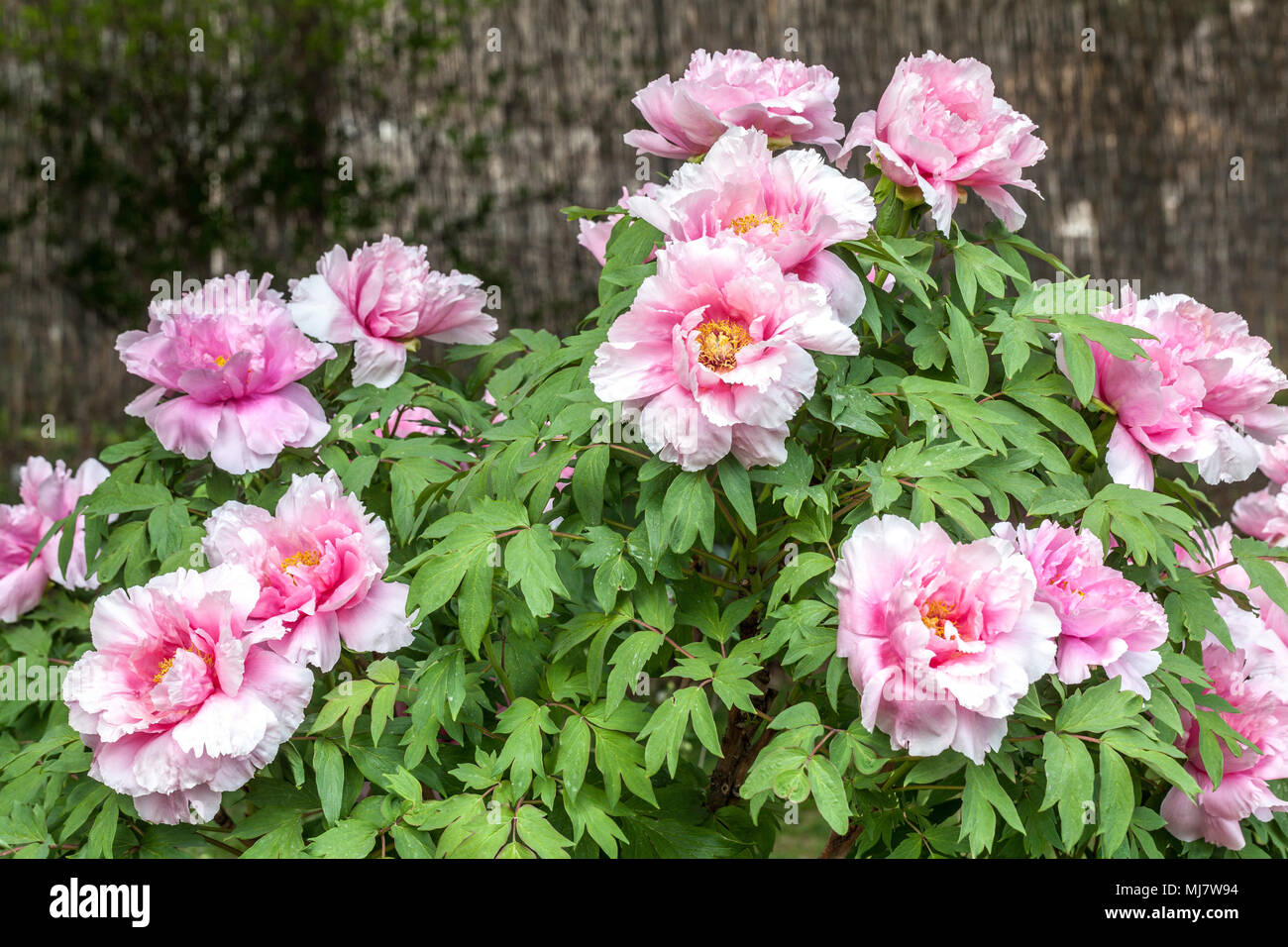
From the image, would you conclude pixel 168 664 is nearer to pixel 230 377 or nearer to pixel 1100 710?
pixel 230 377

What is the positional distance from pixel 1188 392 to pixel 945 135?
0.28 m

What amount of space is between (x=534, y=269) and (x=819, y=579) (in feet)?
9.63

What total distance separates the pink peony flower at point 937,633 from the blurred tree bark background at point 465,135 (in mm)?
2883

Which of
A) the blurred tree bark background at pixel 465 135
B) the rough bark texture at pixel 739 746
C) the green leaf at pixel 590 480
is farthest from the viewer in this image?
the blurred tree bark background at pixel 465 135

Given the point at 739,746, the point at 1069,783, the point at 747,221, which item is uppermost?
the point at 747,221

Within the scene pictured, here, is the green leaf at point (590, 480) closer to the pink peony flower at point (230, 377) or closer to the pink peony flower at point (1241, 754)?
the pink peony flower at point (230, 377)

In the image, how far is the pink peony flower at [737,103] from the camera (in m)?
0.99

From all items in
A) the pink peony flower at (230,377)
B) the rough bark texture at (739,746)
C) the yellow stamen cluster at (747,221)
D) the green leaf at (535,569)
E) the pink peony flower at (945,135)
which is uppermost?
the pink peony flower at (945,135)

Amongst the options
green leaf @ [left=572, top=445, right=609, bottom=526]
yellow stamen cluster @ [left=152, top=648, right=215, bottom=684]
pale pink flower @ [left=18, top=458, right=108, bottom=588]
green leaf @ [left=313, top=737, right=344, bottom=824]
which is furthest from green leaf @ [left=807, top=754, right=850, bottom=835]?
pale pink flower @ [left=18, top=458, right=108, bottom=588]

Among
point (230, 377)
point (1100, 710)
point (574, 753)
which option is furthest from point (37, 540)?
point (1100, 710)

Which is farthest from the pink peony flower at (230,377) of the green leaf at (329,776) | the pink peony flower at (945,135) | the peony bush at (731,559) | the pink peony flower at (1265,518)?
the pink peony flower at (1265,518)

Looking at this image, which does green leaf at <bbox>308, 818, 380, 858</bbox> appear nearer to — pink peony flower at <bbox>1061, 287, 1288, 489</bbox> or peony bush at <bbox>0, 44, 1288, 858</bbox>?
peony bush at <bbox>0, 44, 1288, 858</bbox>

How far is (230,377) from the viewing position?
107 centimetres

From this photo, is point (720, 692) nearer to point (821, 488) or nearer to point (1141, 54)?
point (821, 488)
